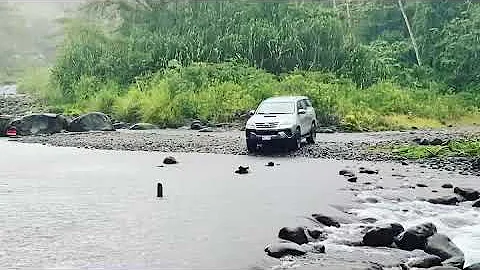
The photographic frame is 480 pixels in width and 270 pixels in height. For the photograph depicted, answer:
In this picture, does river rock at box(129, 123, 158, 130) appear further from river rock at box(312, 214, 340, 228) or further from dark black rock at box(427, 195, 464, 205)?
river rock at box(312, 214, 340, 228)

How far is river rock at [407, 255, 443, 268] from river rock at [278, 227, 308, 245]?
5.22ft

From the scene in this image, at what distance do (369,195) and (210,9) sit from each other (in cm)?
3443

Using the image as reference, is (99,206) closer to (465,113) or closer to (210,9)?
(465,113)

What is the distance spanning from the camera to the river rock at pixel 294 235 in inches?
384

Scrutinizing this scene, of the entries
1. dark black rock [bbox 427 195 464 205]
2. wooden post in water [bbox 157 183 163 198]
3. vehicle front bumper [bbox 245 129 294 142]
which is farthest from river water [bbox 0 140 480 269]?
vehicle front bumper [bbox 245 129 294 142]

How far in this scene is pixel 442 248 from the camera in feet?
30.5

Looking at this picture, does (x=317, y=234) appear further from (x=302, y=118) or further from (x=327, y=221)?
(x=302, y=118)

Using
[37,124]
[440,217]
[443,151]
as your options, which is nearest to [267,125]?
[443,151]

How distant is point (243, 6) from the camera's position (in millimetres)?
46656

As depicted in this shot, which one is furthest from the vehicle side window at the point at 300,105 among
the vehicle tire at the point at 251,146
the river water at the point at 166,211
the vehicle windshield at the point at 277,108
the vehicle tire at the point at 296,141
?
the river water at the point at 166,211

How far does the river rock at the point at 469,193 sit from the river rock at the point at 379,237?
4.22m

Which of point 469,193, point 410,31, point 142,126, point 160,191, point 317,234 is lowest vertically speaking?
point 142,126

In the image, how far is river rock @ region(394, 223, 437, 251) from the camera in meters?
9.55

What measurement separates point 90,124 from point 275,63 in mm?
12146
